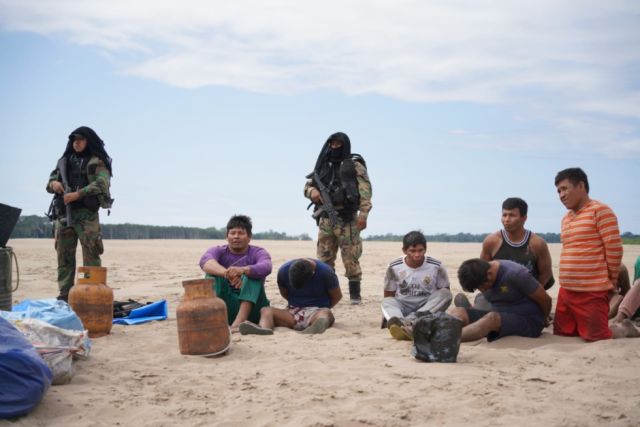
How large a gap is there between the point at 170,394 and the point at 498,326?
9.58 feet

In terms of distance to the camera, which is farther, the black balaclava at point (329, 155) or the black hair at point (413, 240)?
the black balaclava at point (329, 155)

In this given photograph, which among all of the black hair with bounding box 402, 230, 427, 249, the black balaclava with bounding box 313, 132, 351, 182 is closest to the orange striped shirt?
the black hair with bounding box 402, 230, 427, 249

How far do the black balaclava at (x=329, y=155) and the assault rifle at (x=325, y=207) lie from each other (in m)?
0.16

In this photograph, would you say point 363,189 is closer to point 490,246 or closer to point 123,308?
point 490,246

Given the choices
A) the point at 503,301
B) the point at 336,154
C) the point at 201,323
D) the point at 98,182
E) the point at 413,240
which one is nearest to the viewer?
the point at 201,323

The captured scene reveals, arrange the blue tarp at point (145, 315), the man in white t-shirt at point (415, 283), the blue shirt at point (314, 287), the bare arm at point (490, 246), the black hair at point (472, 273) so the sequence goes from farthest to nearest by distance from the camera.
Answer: the blue tarp at point (145, 315) → the blue shirt at point (314, 287) → the man in white t-shirt at point (415, 283) → the bare arm at point (490, 246) → the black hair at point (472, 273)

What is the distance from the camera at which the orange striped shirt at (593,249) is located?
5.93 meters

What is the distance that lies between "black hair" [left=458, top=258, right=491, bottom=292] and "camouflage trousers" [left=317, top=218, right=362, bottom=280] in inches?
138

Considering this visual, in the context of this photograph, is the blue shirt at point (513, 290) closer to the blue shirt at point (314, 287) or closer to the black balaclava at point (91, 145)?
the blue shirt at point (314, 287)

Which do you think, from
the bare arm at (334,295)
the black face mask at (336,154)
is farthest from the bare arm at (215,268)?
the black face mask at (336,154)

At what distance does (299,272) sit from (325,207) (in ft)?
8.80

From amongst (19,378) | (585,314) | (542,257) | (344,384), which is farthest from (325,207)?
(19,378)

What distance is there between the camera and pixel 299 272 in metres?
6.70

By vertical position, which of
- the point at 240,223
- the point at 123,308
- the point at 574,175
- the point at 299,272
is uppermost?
the point at 574,175
